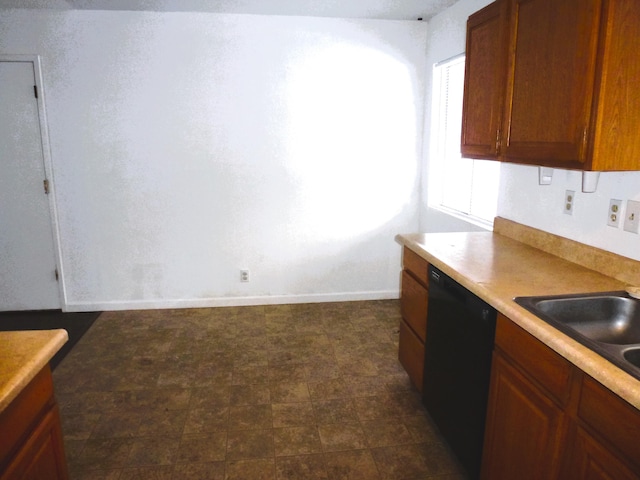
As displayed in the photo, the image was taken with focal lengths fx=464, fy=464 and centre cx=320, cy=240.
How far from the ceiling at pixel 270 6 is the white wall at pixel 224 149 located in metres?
0.11

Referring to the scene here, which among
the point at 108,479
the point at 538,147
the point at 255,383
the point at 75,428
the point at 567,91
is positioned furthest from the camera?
the point at 255,383

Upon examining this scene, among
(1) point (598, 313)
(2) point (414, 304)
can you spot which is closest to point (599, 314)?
(1) point (598, 313)

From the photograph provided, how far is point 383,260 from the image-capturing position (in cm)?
440

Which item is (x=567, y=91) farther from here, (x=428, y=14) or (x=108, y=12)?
(x=108, y=12)

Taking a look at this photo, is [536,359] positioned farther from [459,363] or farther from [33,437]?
[33,437]

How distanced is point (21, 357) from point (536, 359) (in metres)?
1.56

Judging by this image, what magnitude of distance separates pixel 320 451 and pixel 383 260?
2338 millimetres

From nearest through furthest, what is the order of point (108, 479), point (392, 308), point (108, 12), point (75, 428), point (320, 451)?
point (108, 479)
point (320, 451)
point (75, 428)
point (108, 12)
point (392, 308)

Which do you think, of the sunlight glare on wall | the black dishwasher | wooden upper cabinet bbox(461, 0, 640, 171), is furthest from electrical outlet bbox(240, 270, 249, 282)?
wooden upper cabinet bbox(461, 0, 640, 171)

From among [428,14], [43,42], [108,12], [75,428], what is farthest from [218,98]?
[75,428]

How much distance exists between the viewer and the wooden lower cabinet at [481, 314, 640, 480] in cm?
120

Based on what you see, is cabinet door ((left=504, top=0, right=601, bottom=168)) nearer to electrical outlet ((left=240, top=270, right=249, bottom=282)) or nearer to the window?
the window

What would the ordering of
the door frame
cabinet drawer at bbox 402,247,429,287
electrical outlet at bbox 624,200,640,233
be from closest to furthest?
1. electrical outlet at bbox 624,200,640,233
2. cabinet drawer at bbox 402,247,429,287
3. the door frame

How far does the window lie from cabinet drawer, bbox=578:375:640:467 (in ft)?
6.33
